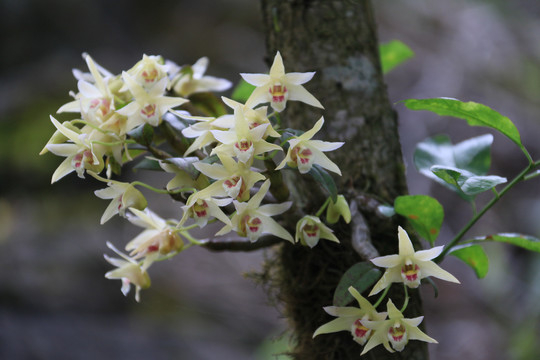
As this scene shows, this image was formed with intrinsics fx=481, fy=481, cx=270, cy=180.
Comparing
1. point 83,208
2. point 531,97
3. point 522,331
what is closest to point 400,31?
point 531,97

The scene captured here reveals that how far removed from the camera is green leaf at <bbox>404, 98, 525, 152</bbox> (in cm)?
81

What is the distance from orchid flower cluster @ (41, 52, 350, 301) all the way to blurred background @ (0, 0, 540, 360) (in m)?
1.83

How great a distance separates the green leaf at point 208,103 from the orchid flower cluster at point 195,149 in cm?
19

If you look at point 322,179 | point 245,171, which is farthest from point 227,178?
point 322,179

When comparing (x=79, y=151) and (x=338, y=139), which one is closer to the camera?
(x=79, y=151)

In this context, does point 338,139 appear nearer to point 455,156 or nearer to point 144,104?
point 455,156

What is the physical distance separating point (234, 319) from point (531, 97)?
9.98 ft

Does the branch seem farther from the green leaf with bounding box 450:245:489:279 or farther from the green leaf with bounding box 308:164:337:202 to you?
the green leaf with bounding box 450:245:489:279

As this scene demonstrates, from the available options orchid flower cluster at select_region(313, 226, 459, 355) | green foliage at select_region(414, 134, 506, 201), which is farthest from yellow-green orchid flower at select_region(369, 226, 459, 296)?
green foliage at select_region(414, 134, 506, 201)

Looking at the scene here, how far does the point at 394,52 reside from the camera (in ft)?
4.33

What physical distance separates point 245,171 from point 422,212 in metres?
0.37

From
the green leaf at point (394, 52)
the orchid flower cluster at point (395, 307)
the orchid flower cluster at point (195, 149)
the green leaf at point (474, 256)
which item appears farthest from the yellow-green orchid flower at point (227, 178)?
the green leaf at point (394, 52)

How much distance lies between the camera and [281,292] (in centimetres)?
108

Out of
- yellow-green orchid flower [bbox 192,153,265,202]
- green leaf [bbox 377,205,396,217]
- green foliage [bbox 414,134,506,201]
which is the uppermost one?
yellow-green orchid flower [bbox 192,153,265,202]
